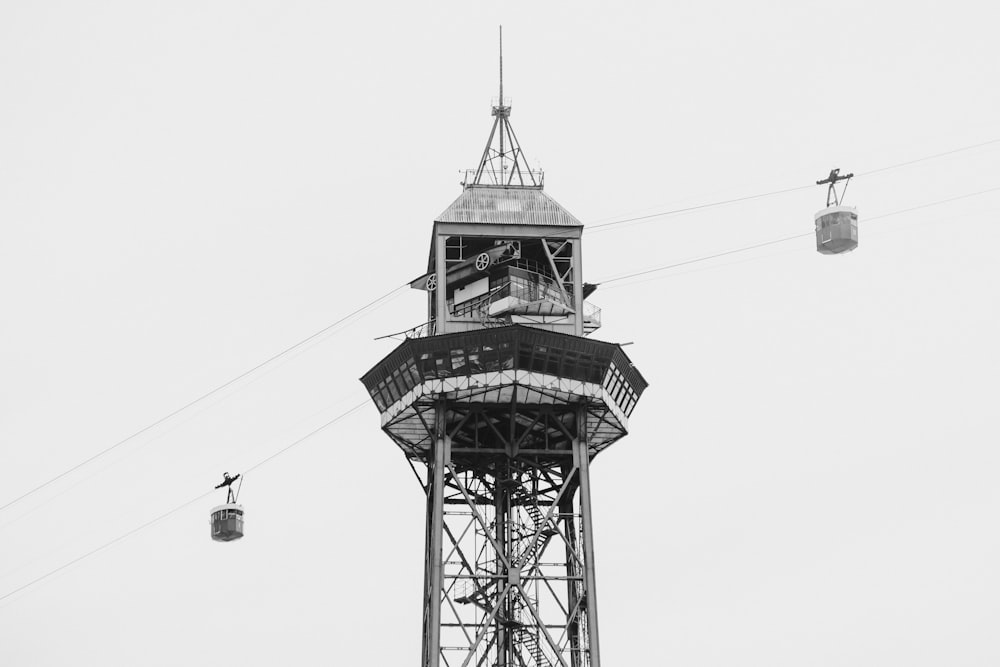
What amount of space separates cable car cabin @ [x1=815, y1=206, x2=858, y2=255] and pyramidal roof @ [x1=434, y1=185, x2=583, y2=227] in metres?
31.4

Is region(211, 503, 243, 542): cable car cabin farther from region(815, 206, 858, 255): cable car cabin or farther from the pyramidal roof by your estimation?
region(815, 206, 858, 255): cable car cabin

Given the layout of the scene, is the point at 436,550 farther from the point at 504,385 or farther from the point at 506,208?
the point at 506,208

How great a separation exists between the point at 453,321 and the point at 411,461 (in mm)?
8710

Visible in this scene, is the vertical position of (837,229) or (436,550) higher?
(837,229)

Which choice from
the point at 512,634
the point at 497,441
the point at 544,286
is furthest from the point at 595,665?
the point at 544,286

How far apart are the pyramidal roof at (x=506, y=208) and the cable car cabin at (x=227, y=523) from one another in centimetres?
2267

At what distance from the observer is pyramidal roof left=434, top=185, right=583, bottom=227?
395ft

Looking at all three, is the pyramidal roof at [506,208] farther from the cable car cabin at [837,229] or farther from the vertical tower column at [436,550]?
the cable car cabin at [837,229]

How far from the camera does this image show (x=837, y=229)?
90.1 metres

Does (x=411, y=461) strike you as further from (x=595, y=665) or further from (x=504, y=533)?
(x=595, y=665)

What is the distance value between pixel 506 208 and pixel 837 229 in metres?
34.4

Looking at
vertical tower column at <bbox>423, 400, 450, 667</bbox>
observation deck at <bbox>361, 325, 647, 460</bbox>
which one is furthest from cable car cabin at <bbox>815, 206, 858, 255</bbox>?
vertical tower column at <bbox>423, 400, 450, 667</bbox>

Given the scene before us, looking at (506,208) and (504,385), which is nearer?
(504,385)

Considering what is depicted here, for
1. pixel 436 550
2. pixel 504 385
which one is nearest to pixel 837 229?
pixel 504 385
